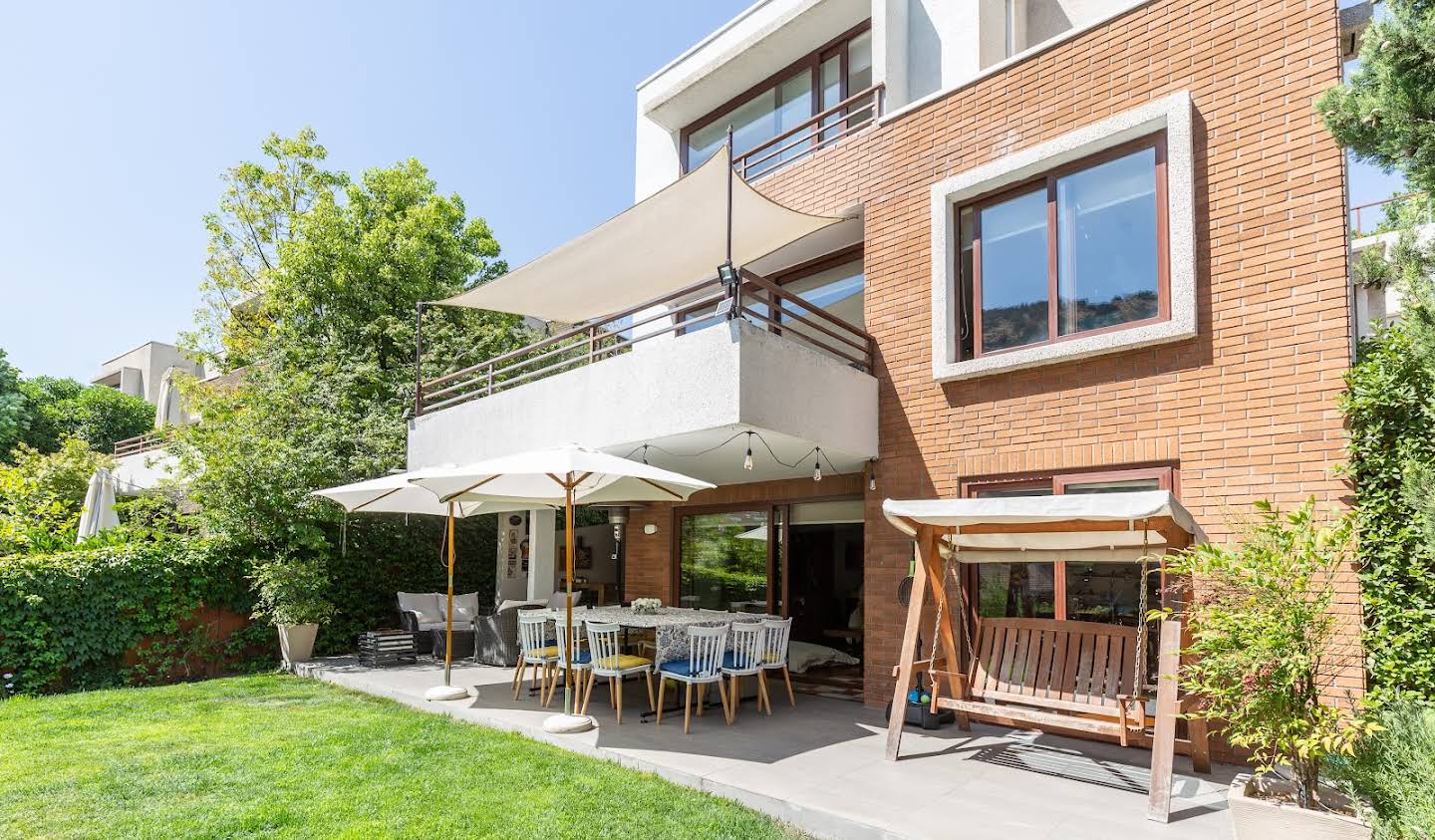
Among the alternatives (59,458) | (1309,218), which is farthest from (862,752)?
(59,458)

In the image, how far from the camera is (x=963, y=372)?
8.59 metres

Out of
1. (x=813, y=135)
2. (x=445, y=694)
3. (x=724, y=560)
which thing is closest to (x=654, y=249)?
(x=813, y=135)

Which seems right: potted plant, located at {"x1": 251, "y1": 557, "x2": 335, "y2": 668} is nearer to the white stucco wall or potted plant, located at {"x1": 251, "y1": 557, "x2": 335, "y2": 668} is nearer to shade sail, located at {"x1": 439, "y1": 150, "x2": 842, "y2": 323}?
the white stucco wall

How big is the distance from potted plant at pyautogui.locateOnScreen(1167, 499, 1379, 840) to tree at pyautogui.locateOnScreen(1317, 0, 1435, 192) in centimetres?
199

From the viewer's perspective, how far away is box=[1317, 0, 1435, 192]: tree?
4402 millimetres

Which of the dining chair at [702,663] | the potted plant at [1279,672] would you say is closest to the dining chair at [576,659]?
the dining chair at [702,663]

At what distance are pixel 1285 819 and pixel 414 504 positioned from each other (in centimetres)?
1038

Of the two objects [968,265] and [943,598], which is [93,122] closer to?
[968,265]

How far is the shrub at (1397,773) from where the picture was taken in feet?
13.4

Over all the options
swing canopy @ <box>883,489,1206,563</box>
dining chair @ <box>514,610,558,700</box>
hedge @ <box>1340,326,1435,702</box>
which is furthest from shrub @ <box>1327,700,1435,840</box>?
dining chair @ <box>514,610,558,700</box>

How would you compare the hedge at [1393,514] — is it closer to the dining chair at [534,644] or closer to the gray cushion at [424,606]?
the dining chair at [534,644]

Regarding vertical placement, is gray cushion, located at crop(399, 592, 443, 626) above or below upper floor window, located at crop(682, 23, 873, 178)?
below

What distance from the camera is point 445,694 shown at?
377 inches

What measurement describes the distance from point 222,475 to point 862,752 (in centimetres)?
1080
